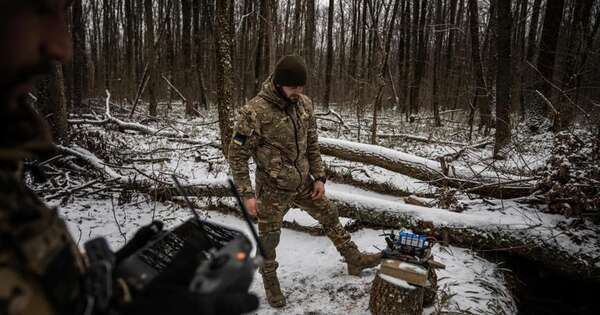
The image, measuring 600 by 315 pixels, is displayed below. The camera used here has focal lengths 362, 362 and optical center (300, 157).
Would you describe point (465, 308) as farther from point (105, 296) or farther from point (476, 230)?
point (105, 296)

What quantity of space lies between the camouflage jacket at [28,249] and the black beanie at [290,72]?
2261 mm

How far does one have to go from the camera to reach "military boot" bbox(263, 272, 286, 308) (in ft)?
11.5

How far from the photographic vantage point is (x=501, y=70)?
8.40m

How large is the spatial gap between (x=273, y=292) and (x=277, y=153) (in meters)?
1.37

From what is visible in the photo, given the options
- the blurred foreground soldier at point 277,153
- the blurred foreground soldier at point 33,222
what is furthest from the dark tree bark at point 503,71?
the blurred foreground soldier at point 33,222

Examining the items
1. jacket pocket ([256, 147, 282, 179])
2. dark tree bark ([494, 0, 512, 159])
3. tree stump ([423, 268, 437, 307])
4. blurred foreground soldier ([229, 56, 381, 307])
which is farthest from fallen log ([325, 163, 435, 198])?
jacket pocket ([256, 147, 282, 179])

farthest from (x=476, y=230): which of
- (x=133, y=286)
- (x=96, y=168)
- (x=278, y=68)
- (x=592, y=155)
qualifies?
(x=96, y=168)

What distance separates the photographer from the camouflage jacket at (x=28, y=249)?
0.86m

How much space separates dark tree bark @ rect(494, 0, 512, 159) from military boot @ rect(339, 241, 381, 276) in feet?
17.9

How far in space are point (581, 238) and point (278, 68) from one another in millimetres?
3679

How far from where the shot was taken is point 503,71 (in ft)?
27.6

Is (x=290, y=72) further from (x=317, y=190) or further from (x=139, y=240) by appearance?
(x=139, y=240)

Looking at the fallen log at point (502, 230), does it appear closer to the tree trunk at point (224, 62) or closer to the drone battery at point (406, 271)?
the drone battery at point (406, 271)

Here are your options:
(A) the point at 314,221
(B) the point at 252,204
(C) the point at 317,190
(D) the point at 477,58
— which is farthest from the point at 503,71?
(B) the point at 252,204
